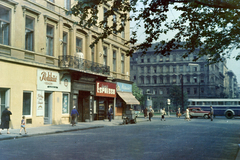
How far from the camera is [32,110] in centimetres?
2255

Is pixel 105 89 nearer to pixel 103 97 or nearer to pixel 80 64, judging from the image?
pixel 103 97

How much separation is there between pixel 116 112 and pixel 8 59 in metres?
19.8

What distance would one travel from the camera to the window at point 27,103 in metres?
21.9

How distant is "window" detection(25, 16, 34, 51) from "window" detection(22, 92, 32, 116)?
353 centimetres

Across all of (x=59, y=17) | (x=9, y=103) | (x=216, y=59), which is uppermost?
(x=59, y=17)

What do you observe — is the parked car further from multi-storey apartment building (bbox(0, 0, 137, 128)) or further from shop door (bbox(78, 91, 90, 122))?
shop door (bbox(78, 91, 90, 122))

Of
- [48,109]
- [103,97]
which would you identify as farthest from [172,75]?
[48,109]

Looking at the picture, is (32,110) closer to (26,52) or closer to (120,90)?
(26,52)

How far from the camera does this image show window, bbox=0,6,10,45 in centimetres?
2002

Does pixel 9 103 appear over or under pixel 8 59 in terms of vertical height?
under

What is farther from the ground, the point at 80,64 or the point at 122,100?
the point at 80,64

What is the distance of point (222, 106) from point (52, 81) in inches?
1273

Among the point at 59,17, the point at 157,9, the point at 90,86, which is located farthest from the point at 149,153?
the point at 90,86

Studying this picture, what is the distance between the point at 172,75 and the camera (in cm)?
9794
